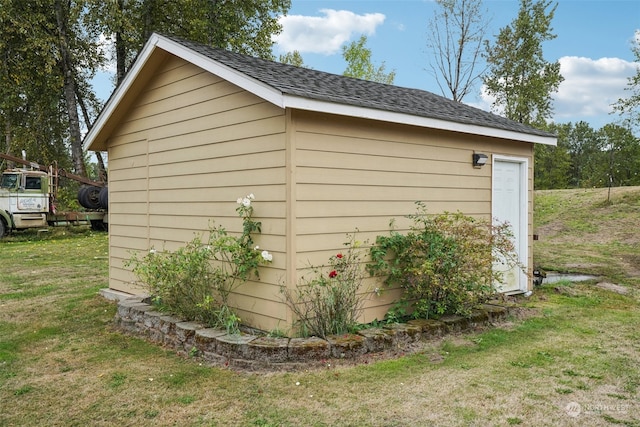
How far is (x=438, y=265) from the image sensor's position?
4.80m

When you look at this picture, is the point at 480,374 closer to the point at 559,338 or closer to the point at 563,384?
the point at 563,384

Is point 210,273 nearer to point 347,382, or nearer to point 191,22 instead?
point 347,382

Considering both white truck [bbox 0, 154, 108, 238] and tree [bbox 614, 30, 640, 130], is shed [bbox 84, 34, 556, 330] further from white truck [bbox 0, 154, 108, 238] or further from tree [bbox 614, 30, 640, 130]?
tree [bbox 614, 30, 640, 130]

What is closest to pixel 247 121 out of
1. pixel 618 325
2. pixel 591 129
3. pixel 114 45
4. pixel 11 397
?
pixel 11 397

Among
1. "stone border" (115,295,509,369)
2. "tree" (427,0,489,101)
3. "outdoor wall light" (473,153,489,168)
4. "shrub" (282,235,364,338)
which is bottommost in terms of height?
"stone border" (115,295,509,369)

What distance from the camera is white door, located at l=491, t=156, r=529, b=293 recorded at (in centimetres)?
665

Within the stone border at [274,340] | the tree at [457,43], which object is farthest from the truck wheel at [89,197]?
the tree at [457,43]

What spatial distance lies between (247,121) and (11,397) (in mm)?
3035

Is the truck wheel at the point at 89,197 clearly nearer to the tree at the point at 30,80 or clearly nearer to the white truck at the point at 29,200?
the white truck at the point at 29,200

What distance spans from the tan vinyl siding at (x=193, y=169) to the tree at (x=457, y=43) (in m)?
15.0

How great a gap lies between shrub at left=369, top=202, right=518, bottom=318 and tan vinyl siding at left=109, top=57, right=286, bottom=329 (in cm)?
126

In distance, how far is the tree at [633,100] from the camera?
16.3 metres

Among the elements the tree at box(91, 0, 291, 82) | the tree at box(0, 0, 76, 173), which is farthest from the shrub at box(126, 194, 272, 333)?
the tree at box(0, 0, 76, 173)

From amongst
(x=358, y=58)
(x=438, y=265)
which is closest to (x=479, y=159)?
(x=438, y=265)
